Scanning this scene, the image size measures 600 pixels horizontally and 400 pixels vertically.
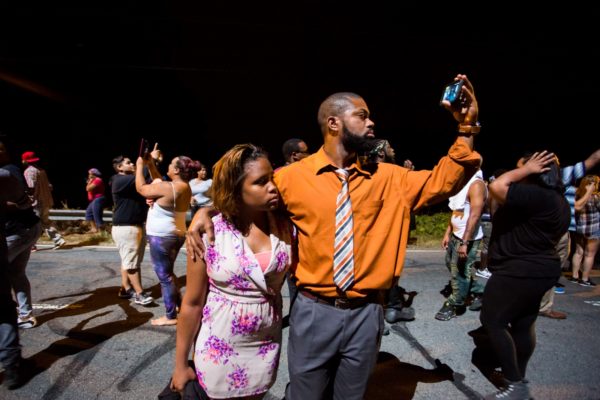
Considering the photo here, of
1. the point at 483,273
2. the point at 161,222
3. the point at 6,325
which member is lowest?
the point at 483,273

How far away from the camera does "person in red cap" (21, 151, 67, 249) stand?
6.84 meters

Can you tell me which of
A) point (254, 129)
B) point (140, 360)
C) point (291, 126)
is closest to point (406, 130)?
point (291, 126)

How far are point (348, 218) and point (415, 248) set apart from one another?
7.18 m

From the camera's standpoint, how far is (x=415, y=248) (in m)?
8.32

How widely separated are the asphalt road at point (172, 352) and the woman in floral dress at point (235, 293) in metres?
1.35

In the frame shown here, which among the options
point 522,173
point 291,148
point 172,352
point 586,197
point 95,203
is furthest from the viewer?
point 95,203

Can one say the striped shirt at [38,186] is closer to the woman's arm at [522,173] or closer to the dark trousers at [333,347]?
the dark trousers at [333,347]

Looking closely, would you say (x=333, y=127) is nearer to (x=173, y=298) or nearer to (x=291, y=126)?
(x=173, y=298)

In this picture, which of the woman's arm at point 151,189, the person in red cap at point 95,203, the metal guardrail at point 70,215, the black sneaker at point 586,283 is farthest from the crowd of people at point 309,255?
the person in red cap at point 95,203

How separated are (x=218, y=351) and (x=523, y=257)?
7.76 ft

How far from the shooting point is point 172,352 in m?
3.47

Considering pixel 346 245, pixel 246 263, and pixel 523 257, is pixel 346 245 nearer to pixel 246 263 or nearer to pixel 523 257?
pixel 246 263

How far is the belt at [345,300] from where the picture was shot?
5.82 ft

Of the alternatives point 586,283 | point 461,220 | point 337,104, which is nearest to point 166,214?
point 337,104
